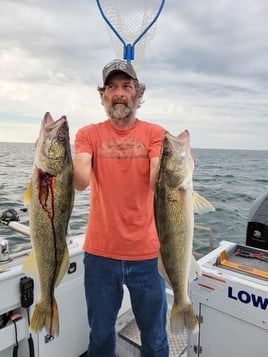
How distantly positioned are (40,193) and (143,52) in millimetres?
2184

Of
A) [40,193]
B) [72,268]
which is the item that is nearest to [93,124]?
[40,193]

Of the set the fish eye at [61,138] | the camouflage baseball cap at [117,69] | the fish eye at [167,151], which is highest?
the camouflage baseball cap at [117,69]

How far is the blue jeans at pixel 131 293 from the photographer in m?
2.59

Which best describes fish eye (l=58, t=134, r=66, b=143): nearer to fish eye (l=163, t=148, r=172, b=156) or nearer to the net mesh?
fish eye (l=163, t=148, r=172, b=156)

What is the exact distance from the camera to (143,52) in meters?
3.39

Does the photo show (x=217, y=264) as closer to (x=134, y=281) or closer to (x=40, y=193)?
(x=134, y=281)

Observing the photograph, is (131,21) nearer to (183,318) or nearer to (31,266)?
(31,266)

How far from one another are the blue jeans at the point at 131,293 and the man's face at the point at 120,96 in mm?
1212

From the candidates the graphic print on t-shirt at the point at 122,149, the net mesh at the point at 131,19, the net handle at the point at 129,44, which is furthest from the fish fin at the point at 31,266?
the net mesh at the point at 131,19

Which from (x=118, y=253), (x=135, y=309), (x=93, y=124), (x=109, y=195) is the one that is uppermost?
(x=93, y=124)

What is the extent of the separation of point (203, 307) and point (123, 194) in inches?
51.5

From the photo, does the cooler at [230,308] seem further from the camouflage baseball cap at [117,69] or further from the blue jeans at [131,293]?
the camouflage baseball cap at [117,69]

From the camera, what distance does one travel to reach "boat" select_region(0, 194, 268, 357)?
8.63ft

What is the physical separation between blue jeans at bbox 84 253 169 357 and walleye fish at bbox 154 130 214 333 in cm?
52
